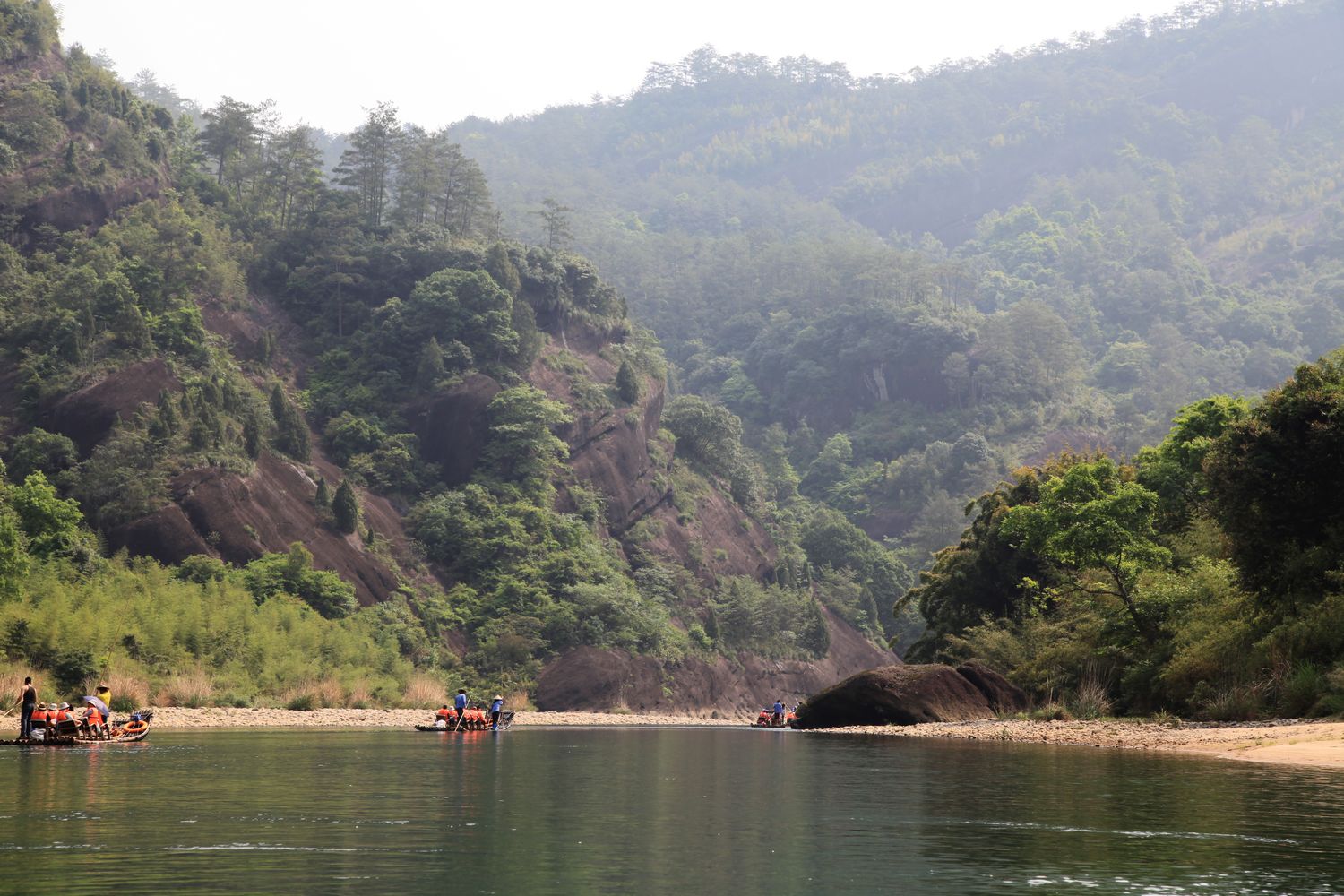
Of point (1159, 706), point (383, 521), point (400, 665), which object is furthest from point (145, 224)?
point (1159, 706)

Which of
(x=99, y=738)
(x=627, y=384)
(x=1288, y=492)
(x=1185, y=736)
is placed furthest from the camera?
(x=627, y=384)

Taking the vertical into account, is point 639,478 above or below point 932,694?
above

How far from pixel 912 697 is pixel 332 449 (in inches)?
2174

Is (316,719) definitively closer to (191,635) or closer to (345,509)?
(191,635)

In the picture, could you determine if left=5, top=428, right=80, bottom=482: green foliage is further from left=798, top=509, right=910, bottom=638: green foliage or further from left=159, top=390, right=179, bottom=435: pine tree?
left=798, top=509, right=910, bottom=638: green foliage

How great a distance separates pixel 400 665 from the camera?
73.1 meters

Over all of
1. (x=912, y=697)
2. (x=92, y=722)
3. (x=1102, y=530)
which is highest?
(x=1102, y=530)

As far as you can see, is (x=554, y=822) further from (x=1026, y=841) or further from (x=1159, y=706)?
(x=1159, y=706)

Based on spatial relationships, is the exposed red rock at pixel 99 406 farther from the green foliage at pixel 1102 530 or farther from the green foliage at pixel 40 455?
the green foliage at pixel 1102 530

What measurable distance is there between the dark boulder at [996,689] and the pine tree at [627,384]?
204 feet

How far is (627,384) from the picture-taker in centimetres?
10712

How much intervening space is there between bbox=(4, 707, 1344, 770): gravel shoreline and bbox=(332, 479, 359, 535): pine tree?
19548mm

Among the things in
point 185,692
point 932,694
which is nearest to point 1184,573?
point 932,694

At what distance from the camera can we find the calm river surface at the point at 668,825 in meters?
14.6
